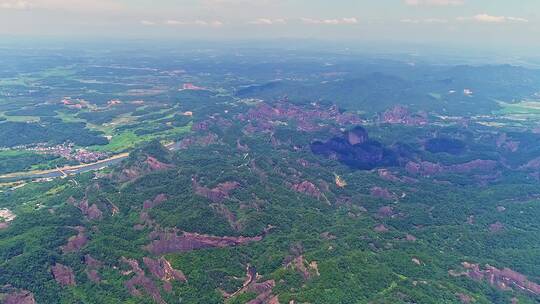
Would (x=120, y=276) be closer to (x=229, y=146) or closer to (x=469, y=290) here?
(x=469, y=290)

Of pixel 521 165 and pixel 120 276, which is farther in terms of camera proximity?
pixel 521 165

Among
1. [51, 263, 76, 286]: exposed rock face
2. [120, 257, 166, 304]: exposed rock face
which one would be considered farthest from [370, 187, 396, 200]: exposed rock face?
[51, 263, 76, 286]: exposed rock face

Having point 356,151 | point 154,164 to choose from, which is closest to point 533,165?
point 356,151

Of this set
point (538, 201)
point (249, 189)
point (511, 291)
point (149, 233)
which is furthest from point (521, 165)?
point (149, 233)

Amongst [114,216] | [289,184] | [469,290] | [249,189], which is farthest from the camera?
[289,184]

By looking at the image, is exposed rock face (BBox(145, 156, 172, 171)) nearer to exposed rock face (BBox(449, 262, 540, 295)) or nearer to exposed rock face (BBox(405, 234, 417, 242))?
exposed rock face (BBox(405, 234, 417, 242))

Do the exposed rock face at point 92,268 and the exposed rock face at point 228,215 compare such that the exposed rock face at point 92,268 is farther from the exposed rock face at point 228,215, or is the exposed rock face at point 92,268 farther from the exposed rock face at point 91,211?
the exposed rock face at point 228,215

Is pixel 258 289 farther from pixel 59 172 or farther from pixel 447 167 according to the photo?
pixel 59 172
